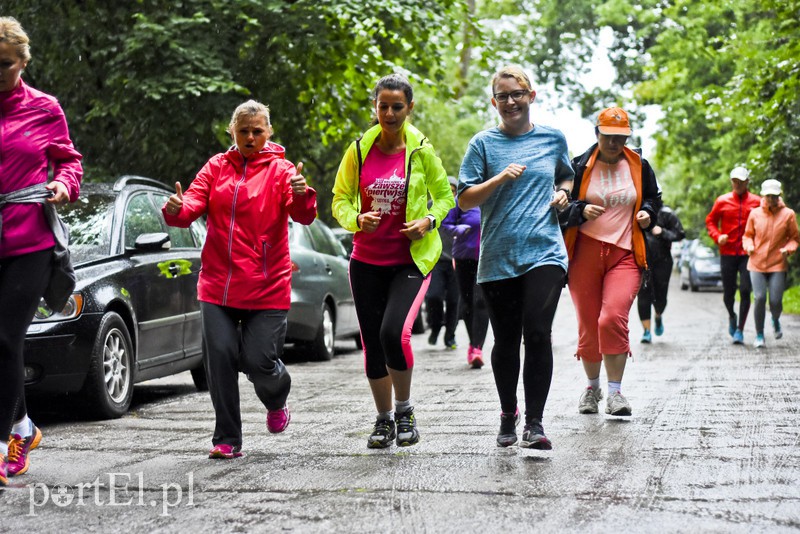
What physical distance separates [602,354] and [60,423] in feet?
11.6

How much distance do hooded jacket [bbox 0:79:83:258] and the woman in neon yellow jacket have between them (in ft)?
4.68

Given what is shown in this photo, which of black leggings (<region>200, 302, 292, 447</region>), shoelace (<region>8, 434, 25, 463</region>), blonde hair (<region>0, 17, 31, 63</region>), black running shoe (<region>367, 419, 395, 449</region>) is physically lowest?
black running shoe (<region>367, 419, 395, 449</region>)

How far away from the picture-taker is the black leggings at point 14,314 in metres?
5.71

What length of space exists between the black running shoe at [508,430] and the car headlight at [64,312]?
3062 millimetres

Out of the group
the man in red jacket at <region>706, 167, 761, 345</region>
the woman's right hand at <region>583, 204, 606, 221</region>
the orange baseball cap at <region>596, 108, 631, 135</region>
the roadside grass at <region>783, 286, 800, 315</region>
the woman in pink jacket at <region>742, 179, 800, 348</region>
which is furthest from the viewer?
the roadside grass at <region>783, 286, 800, 315</region>

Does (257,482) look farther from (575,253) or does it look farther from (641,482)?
(575,253)

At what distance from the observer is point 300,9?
50.7ft

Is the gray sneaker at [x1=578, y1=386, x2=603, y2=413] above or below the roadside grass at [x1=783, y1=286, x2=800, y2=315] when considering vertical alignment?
above

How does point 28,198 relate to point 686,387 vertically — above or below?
above

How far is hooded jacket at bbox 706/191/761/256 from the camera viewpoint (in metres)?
14.2

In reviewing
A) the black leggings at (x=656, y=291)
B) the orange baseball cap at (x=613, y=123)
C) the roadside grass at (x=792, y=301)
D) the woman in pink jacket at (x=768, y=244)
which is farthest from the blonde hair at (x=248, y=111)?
the roadside grass at (x=792, y=301)

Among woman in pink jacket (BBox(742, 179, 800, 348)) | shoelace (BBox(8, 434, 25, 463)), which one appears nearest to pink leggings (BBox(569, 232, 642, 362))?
shoelace (BBox(8, 434, 25, 463))

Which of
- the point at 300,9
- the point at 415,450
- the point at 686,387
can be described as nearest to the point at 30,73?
the point at 300,9

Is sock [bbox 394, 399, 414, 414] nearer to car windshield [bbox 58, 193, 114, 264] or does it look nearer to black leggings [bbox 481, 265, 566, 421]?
black leggings [bbox 481, 265, 566, 421]
